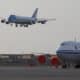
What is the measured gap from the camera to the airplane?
51781mm

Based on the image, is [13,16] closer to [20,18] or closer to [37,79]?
[20,18]

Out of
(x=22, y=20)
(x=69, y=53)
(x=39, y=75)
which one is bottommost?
(x=39, y=75)

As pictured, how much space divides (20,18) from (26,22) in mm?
2024

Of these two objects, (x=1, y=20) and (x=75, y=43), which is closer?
(x=75, y=43)

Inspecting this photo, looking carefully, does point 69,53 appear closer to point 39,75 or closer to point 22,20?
point 39,75

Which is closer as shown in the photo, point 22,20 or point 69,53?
point 69,53

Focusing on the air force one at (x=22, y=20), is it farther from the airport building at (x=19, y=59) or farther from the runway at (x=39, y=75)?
the runway at (x=39, y=75)

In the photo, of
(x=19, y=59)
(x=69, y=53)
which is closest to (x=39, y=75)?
(x=69, y=53)

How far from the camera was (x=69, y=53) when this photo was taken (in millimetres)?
52000

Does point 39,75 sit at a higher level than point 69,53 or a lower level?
lower

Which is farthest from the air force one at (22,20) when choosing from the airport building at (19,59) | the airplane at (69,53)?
the airplane at (69,53)

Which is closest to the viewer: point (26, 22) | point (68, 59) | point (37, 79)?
point (37, 79)

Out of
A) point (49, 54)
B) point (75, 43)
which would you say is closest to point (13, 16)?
point (49, 54)

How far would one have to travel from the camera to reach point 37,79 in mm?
29047
